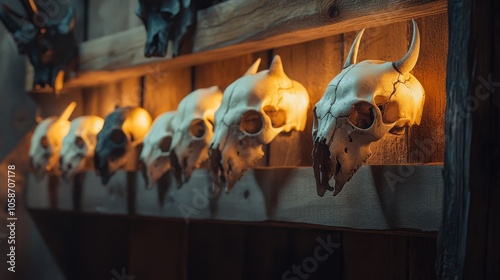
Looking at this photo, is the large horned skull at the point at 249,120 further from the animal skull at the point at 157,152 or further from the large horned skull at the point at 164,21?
the large horned skull at the point at 164,21

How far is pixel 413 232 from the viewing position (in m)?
1.66

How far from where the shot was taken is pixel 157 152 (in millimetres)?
2207

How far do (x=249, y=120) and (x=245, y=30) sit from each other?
0.29 m

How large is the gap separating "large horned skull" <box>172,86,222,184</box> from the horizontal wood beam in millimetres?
167

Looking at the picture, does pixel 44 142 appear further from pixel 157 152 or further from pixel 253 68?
pixel 253 68

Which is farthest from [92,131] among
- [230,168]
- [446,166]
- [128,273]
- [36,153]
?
[446,166]

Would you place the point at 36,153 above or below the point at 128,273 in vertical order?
above

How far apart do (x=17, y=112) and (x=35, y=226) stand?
0.42 metres

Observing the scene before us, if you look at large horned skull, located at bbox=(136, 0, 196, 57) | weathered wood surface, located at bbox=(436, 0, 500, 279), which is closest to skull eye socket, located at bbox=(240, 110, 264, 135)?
large horned skull, located at bbox=(136, 0, 196, 57)

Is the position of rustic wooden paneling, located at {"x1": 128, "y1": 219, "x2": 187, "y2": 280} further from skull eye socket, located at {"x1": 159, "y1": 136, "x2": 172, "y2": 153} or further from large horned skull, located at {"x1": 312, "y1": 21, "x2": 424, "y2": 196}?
large horned skull, located at {"x1": 312, "y1": 21, "x2": 424, "y2": 196}

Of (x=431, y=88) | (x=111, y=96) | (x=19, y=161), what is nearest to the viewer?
(x=431, y=88)

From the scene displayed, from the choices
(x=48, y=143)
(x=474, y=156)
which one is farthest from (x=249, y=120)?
(x=48, y=143)

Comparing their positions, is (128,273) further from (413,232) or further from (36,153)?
(413,232)

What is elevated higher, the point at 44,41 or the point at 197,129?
the point at 44,41
